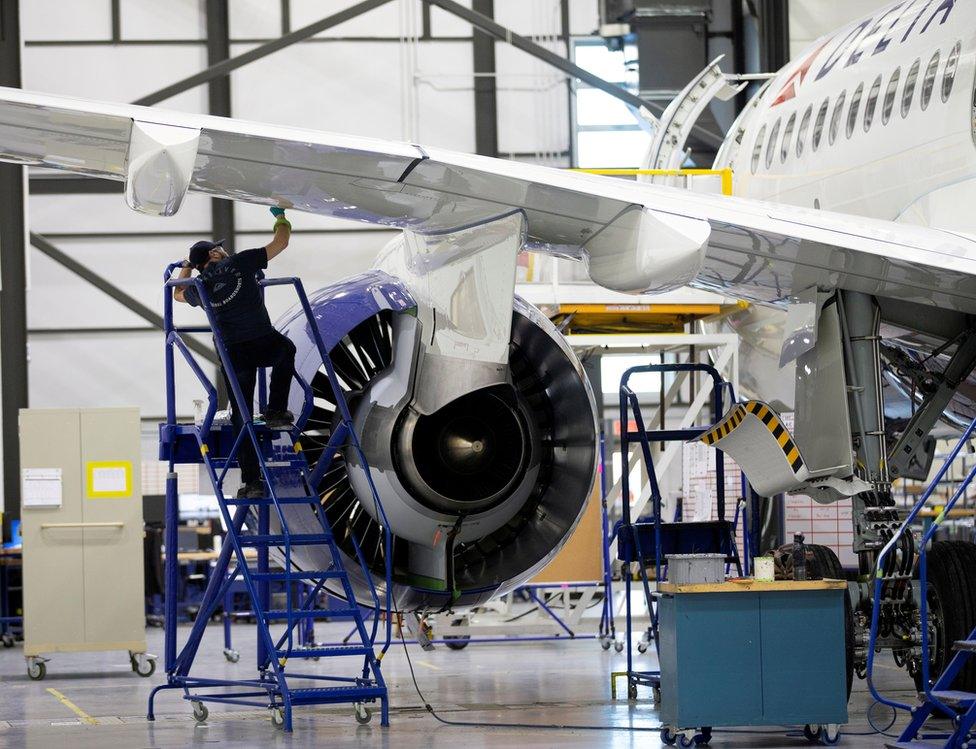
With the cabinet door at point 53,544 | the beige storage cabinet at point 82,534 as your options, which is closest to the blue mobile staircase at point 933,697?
the beige storage cabinet at point 82,534

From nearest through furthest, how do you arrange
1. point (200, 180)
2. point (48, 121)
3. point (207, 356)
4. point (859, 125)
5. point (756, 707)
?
point (48, 121) → point (200, 180) → point (756, 707) → point (859, 125) → point (207, 356)

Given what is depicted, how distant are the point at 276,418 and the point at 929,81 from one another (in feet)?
17.4

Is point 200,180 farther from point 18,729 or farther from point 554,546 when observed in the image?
point 18,729

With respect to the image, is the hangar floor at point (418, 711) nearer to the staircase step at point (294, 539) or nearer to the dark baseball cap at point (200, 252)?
the staircase step at point (294, 539)

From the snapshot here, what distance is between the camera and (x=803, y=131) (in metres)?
13.1

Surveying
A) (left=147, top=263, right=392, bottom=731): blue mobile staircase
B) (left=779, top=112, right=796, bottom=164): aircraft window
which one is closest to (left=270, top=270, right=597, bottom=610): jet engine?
(left=147, top=263, right=392, bottom=731): blue mobile staircase

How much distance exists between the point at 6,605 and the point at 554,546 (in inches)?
579

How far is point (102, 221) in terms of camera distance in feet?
103

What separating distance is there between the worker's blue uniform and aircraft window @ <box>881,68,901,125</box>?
4.97m

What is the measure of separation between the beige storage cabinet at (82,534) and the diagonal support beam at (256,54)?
1520 centimetres

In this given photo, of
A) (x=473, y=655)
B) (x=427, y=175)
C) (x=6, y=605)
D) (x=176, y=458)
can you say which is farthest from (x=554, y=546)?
(x=6, y=605)

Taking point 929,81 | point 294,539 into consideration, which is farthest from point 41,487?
point 929,81

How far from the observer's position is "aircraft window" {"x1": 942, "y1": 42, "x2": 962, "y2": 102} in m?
9.93

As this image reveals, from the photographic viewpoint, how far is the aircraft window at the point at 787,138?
1345cm
